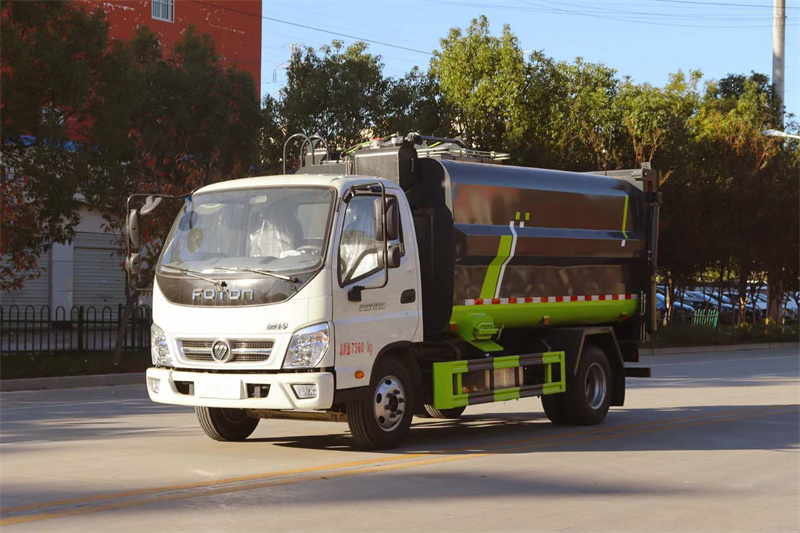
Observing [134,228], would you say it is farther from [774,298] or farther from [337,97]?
[774,298]

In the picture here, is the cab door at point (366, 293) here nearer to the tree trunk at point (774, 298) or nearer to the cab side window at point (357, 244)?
the cab side window at point (357, 244)

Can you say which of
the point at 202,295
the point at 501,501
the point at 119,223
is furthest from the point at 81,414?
the point at 119,223

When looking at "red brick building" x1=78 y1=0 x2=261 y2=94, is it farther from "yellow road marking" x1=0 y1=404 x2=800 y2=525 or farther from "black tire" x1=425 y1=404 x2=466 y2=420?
"yellow road marking" x1=0 y1=404 x2=800 y2=525

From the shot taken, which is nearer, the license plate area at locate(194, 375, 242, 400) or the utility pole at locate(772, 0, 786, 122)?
the license plate area at locate(194, 375, 242, 400)

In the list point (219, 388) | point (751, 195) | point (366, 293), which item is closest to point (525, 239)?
point (366, 293)

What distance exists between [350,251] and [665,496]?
3692mm

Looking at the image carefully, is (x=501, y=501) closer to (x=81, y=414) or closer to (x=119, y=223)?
(x=81, y=414)

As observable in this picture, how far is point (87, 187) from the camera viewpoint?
23.2 meters

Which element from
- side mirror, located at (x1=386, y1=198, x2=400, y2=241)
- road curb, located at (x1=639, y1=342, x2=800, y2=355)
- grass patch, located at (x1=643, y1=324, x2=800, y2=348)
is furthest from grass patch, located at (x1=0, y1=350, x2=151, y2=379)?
grass patch, located at (x1=643, y1=324, x2=800, y2=348)

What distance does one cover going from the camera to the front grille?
10617 millimetres

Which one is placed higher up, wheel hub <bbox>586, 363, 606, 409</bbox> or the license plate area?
the license plate area

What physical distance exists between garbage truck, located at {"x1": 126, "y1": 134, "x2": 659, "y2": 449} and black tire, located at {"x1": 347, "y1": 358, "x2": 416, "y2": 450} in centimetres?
2

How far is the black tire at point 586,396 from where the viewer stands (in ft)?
45.4

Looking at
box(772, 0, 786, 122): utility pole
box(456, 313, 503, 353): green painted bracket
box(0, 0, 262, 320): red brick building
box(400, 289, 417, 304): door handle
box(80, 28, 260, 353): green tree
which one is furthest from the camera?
box(772, 0, 786, 122): utility pole
